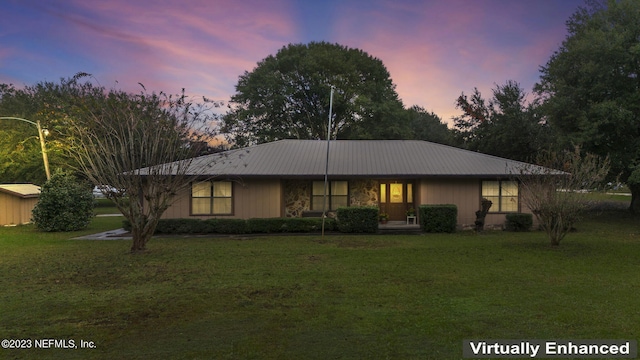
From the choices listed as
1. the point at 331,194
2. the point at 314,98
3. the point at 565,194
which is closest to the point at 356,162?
the point at 331,194

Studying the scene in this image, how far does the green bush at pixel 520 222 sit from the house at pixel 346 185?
93 centimetres

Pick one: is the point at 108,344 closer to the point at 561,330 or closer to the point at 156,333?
the point at 156,333

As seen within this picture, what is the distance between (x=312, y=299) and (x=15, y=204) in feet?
70.1

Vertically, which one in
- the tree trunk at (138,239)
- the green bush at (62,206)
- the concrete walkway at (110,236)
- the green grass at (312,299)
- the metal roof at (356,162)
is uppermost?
Result: the metal roof at (356,162)

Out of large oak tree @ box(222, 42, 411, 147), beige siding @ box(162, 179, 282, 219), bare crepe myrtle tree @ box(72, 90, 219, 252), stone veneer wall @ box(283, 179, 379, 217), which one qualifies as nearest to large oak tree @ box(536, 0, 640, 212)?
stone veneer wall @ box(283, 179, 379, 217)

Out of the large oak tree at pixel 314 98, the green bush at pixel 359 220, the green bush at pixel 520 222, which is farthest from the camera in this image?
the large oak tree at pixel 314 98

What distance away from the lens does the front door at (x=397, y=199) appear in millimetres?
18938

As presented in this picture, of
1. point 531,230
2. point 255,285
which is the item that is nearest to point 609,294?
point 255,285

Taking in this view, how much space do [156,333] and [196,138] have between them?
8.62 meters

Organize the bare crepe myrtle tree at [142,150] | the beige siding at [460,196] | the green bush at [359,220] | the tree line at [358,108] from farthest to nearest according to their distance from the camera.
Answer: the beige siding at [460,196], the green bush at [359,220], the tree line at [358,108], the bare crepe myrtle tree at [142,150]

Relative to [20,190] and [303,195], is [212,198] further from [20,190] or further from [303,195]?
[20,190]

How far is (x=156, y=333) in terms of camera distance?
512 cm

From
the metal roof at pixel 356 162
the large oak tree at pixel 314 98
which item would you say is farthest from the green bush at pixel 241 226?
the large oak tree at pixel 314 98

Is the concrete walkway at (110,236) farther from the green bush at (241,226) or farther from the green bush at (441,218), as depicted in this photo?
the green bush at (441,218)
